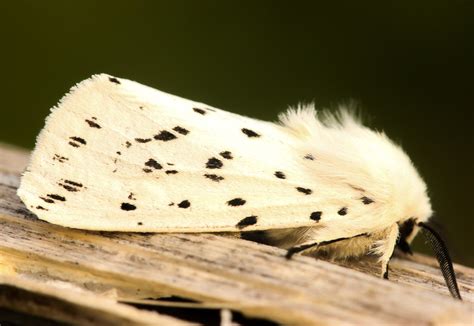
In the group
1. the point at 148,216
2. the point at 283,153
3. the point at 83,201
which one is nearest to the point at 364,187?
the point at 283,153

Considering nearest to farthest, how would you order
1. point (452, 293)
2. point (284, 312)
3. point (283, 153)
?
point (284, 312), point (452, 293), point (283, 153)

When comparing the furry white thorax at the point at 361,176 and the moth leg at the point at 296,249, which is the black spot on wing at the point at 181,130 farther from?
the moth leg at the point at 296,249

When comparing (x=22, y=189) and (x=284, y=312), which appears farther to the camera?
(x=22, y=189)

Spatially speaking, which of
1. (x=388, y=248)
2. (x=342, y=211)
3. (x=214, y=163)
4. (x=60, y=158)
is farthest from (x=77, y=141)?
(x=388, y=248)

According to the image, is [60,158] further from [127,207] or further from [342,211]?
[342,211]

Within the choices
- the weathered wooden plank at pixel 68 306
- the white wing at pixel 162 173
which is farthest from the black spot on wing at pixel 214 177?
the weathered wooden plank at pixel 68 306

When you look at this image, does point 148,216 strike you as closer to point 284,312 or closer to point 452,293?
point 284,312
